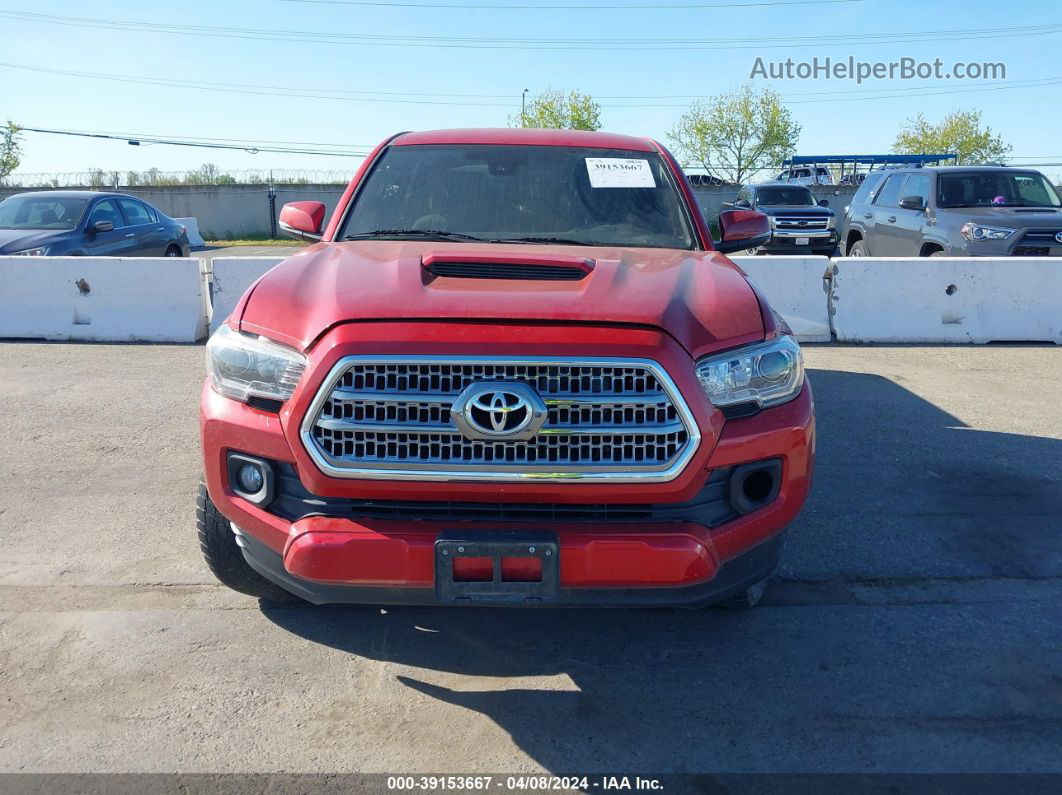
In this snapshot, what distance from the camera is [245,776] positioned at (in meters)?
2.57

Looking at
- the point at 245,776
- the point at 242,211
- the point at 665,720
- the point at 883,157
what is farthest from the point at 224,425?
the point at 883,157

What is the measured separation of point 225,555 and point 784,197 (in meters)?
19.1

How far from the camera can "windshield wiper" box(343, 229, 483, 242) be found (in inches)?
153

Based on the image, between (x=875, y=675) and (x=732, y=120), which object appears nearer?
(x=875, y=675)

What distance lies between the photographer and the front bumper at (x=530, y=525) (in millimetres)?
2590

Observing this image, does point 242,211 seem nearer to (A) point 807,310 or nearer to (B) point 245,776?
(A) point 807,310

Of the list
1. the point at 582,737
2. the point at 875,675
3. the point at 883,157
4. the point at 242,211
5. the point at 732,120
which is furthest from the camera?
the point at 732,120

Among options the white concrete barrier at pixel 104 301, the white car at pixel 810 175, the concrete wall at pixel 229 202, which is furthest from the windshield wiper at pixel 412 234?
the white car at pixel 810 175

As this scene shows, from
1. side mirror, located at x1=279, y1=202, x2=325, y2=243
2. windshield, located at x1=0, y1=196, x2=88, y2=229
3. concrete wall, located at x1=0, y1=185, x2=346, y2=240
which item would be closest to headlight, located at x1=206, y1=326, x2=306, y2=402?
side mirror, located at x1=279, y1=202, x2=325, y2=243

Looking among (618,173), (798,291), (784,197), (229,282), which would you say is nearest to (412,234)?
(618,173)

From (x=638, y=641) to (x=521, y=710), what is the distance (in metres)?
0.64

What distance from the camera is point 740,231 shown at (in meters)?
4.48

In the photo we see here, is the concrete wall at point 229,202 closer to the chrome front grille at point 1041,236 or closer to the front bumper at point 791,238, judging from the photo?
the front bumper at point 791,238

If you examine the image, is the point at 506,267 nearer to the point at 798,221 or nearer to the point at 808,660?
the point at 808,660
